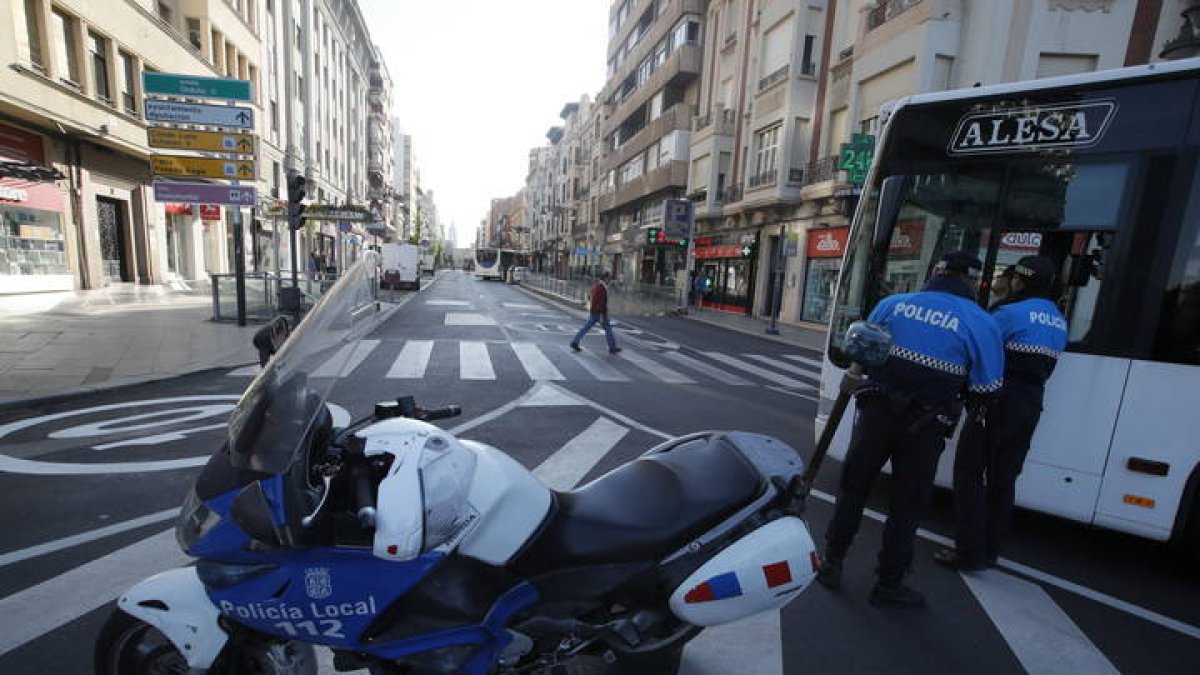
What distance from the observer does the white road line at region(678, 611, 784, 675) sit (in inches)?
99.3

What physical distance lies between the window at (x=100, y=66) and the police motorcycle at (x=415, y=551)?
73.3 ft

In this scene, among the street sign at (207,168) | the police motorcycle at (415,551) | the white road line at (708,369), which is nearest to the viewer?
the police motorcycle at (415,551)

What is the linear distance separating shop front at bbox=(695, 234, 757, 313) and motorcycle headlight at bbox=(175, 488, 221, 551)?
24.7 metres

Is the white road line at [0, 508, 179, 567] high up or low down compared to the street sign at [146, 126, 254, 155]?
down

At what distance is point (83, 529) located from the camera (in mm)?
3438

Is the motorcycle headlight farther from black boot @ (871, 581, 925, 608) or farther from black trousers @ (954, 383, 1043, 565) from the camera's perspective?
black trousers @ (954, 383, 1043, 565)

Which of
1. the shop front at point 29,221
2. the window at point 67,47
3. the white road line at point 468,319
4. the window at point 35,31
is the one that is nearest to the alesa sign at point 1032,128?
the white road line at point 468,319

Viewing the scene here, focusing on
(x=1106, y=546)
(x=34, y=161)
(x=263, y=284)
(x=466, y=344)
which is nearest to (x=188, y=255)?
(x=34, y=161)

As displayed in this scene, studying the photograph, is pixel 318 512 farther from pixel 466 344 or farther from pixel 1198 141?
pixel 466 344

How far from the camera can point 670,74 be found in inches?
1233

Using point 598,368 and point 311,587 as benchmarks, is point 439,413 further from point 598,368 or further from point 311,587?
point 598,368

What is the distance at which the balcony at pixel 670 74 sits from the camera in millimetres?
29734

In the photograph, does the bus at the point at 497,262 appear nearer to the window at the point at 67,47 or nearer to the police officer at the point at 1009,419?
the window at the point at 67,47

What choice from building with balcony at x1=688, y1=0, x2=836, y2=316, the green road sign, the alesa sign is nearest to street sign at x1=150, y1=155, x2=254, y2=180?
the alesa sign
